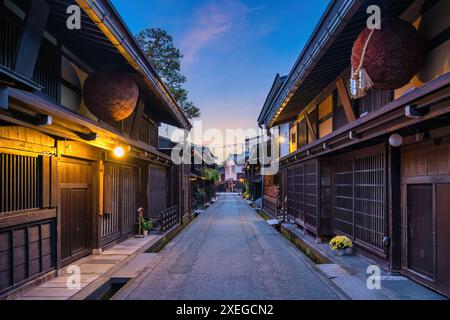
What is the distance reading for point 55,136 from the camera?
26.2 feet

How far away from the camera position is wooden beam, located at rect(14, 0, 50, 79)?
566 cm

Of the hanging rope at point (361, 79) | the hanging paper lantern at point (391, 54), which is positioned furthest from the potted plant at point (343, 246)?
the hanging paper lantern at point (391, 54)

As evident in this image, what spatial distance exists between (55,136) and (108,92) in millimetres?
1687

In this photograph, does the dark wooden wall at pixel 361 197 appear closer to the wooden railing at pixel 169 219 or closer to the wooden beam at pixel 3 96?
the wooden railing at pixel 169 219

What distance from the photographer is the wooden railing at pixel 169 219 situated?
15848 mm

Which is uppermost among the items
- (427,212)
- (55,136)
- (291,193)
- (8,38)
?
(8,38)

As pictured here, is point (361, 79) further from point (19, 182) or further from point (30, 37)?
point (19, 182)

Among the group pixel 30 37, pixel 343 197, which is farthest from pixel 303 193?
pixel 30 37

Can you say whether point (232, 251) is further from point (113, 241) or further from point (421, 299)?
point (421, 299)

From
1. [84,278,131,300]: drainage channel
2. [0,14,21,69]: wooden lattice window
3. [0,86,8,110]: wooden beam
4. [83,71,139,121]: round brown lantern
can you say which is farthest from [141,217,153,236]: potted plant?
[0,86,8,110]: wooden beam

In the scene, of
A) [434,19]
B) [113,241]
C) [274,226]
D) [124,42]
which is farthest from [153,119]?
[434,19]

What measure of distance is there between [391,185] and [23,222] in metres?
7.87

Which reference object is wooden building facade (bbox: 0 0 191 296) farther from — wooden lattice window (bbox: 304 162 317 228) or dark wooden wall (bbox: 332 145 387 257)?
wooden lattice window (bbox: 304 162 317 228)

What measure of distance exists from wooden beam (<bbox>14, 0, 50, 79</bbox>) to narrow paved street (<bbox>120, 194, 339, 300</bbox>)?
4.61m
